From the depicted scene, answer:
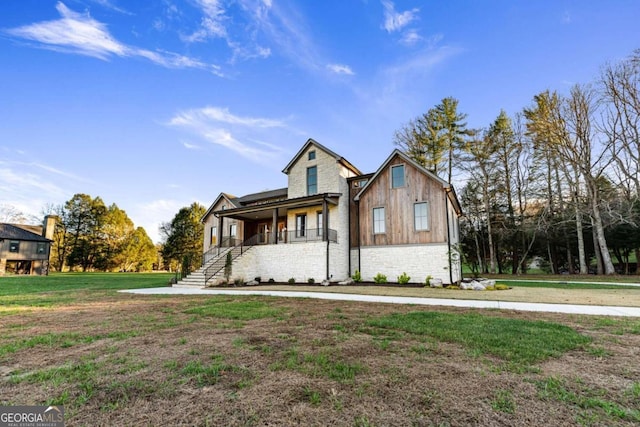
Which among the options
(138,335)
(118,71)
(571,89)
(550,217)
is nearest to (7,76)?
(118,71)

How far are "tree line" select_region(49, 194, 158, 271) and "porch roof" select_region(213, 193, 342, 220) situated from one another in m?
33.1

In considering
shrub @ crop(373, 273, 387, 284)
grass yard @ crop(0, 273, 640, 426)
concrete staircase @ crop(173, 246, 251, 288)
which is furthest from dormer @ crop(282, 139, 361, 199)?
grass yard @ crop(0, 273, 640, 426)

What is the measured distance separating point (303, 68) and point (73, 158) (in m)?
16.3

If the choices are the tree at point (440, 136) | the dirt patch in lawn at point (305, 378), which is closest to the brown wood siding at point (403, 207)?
the tree at point (440, 136)

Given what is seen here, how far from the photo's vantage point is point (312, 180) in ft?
65.3

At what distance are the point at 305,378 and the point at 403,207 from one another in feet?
49.6

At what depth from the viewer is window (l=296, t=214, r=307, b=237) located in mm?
19484

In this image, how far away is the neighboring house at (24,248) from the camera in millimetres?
31453

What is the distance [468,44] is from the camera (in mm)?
13680

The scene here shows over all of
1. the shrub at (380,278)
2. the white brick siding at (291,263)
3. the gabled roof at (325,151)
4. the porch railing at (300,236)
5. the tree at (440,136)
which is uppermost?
the tree at (440,136)

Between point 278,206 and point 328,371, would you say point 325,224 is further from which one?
point 328,371

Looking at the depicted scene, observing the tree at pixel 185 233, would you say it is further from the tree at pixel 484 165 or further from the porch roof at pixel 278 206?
the tree at pixel 484 165

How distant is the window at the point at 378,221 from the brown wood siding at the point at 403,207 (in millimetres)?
196

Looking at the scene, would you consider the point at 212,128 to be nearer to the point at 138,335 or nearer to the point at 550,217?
the point at 138,335
